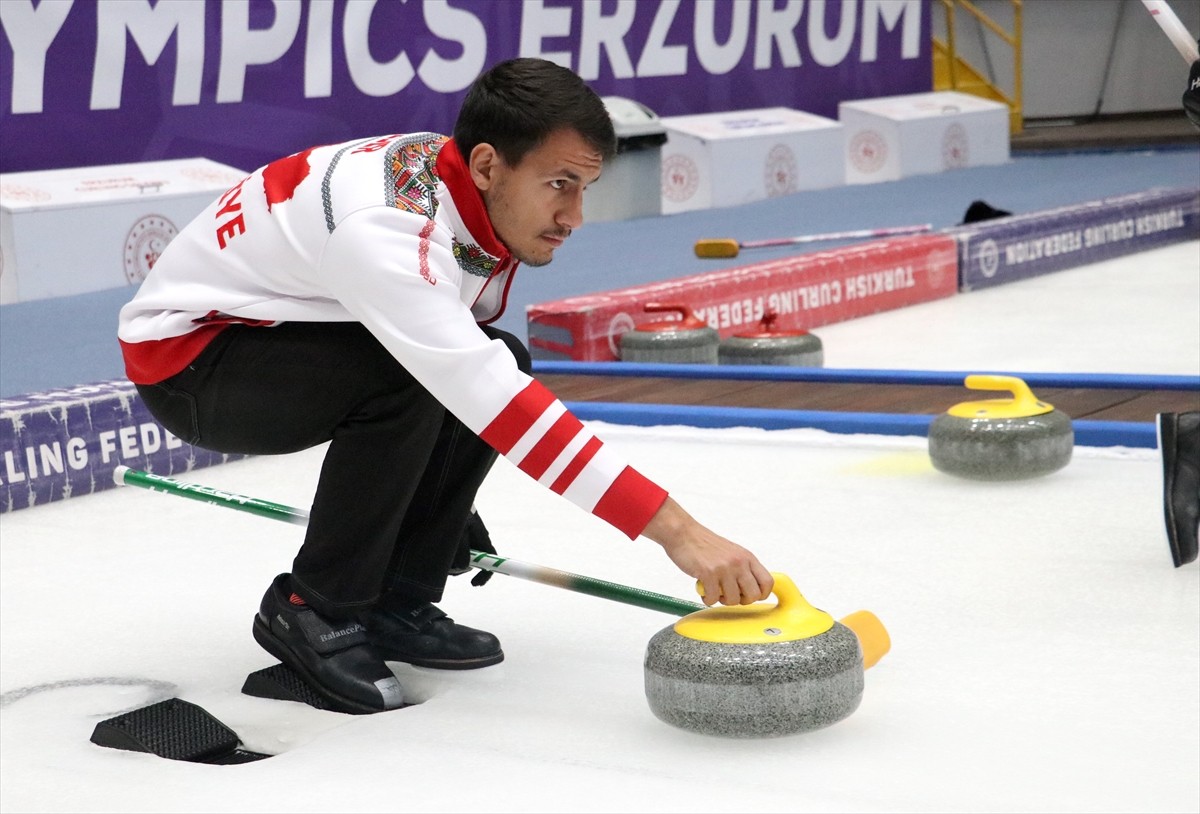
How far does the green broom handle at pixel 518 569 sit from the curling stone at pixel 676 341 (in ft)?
6.19

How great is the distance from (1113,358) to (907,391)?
2.90 ft

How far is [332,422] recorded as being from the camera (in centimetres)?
174

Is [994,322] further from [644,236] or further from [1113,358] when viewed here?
[644,236]

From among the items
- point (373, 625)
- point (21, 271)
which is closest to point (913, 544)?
point (373, 625)

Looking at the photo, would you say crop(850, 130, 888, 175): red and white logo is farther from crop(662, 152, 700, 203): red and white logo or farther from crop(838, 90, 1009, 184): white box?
crop(662, 152, 700, 203): red and white logo

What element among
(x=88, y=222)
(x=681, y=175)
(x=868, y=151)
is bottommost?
(x=88, y=222)

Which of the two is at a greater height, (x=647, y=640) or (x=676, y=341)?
(x=676, y=341)

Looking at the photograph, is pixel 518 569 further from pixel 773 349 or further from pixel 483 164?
pixel 773 349

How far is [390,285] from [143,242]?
4663 millimetres

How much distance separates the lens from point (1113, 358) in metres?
4.00

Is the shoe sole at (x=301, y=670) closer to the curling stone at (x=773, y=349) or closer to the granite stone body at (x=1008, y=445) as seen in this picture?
the granite stone body at (x=1008, y=445)

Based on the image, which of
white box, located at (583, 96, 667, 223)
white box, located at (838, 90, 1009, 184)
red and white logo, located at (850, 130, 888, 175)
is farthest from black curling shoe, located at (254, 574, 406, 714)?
red and white logo, located at (850, 130, 888, 175)

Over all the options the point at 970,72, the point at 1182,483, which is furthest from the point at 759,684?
the point at 970,72

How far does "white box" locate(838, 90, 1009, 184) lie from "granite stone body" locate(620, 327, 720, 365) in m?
5.88
